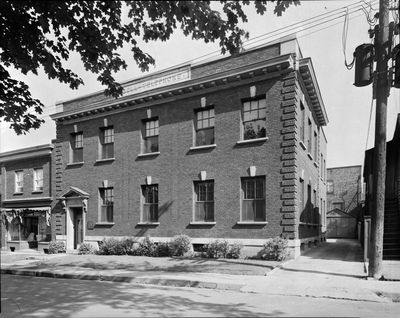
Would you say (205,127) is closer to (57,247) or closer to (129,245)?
(129,245)

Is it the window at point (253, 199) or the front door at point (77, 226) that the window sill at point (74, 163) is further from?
the window at point (253, 199)

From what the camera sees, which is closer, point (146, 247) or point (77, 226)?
point (146, 247)

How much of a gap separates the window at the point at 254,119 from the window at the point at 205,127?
5.84ft

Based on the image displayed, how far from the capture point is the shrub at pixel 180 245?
18.1 metres

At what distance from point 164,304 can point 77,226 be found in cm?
1722

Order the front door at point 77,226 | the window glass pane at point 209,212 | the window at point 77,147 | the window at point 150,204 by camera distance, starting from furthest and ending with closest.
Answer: the window at point 77,147
the front door at point 77,226
the window at point 150,204
the window glass pane at point 209,212

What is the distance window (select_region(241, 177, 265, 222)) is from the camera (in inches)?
675

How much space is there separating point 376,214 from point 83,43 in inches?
373

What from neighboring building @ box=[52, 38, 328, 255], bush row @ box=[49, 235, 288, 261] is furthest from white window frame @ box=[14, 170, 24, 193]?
bush row @ box=[49, 235, 288, 261]

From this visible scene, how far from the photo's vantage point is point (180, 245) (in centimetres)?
1811

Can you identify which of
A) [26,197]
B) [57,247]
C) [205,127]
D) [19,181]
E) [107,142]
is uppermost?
[205,127]

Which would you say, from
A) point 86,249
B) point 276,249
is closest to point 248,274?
point 276,249

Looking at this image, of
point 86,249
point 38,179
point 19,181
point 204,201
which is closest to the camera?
point 204,201

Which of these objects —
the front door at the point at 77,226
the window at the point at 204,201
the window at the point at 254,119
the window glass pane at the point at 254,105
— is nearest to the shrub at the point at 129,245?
the window at the point at 204,201
